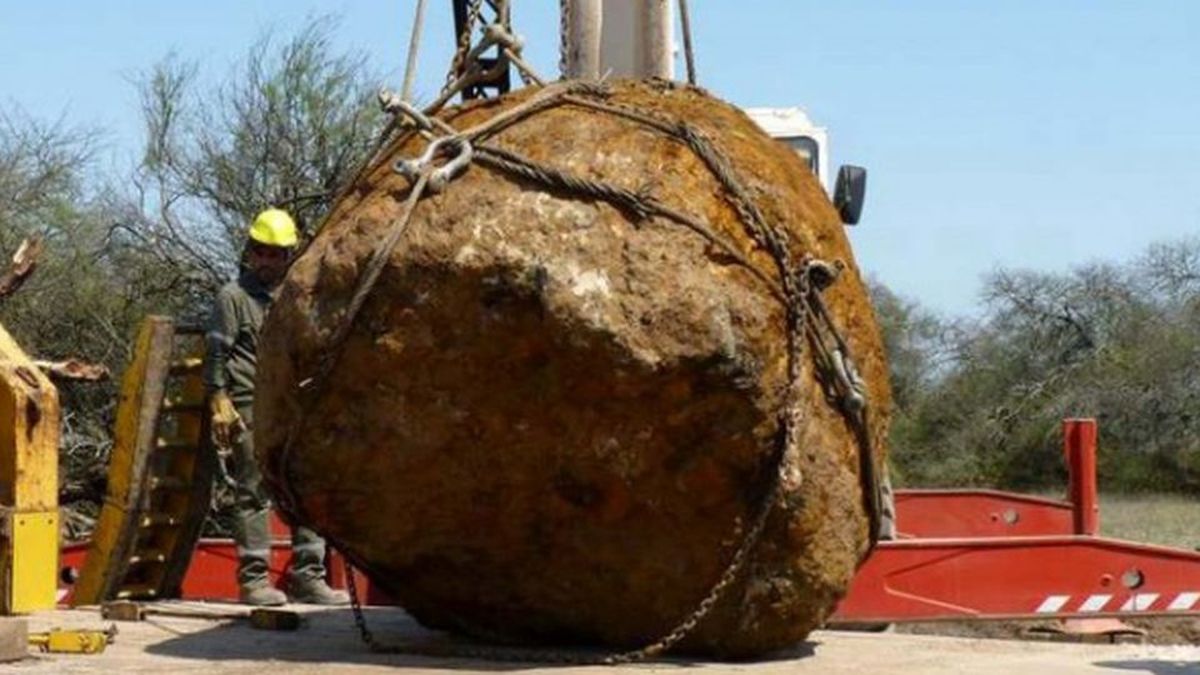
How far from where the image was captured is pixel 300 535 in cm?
1033

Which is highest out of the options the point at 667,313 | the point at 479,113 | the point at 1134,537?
the point at 479,113

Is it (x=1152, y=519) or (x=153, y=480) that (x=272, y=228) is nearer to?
(x=153, y=480)

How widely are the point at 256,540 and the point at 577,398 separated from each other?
3.87 metres

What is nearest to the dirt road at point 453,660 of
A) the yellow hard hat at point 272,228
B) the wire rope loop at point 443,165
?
the wire rope loop at point 443,165

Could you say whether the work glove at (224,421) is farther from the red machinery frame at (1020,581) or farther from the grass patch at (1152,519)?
the grass patch at (1152,519)

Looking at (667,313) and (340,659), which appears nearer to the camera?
(667,313)

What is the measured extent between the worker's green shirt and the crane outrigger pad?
183mm

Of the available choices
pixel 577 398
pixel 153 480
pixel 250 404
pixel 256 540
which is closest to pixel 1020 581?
pixel 256 540

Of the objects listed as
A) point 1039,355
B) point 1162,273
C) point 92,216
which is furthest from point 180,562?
point 1162,273

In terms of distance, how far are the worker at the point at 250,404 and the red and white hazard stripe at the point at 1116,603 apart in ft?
11.2

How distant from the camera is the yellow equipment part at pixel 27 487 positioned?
291 inches

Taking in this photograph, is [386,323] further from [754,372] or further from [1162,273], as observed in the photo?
[1162,273]

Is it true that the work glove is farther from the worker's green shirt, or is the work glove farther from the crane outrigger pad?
the crane outrigger pad

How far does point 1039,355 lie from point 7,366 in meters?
32.9
